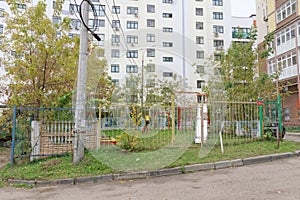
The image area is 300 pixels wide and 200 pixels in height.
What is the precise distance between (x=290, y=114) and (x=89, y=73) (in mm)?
17993

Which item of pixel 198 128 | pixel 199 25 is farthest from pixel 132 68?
pixel 198 128

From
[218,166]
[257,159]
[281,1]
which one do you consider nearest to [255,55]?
[257,159]

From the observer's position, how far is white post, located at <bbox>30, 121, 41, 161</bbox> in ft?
24.1

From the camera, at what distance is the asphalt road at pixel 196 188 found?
446cm

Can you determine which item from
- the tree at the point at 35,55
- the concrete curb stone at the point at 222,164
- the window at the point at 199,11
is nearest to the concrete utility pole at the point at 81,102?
the tree at the point at 35,55

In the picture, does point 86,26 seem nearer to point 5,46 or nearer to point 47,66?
point 47,66

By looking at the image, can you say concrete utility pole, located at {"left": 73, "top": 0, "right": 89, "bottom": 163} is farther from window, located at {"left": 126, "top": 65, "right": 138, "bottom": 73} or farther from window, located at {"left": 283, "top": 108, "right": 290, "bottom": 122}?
window, located at {"left": 283, "top": 108, "right": 290, "bottom": 122}

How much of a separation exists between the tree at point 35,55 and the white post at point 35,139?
1.02 meters

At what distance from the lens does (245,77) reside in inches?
419

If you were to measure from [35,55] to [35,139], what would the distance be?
9.00 ft

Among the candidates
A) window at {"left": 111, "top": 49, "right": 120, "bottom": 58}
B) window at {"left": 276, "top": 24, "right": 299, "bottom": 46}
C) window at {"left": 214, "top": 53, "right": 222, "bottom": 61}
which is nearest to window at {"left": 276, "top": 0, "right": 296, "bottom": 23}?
window at {"left": 276, "top": 24, "right": 299, "bottom": 46}

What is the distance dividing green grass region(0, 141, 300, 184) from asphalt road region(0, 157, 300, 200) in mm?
495

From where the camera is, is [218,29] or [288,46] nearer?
[288,46]

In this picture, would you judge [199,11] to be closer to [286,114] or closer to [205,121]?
[286,114]
